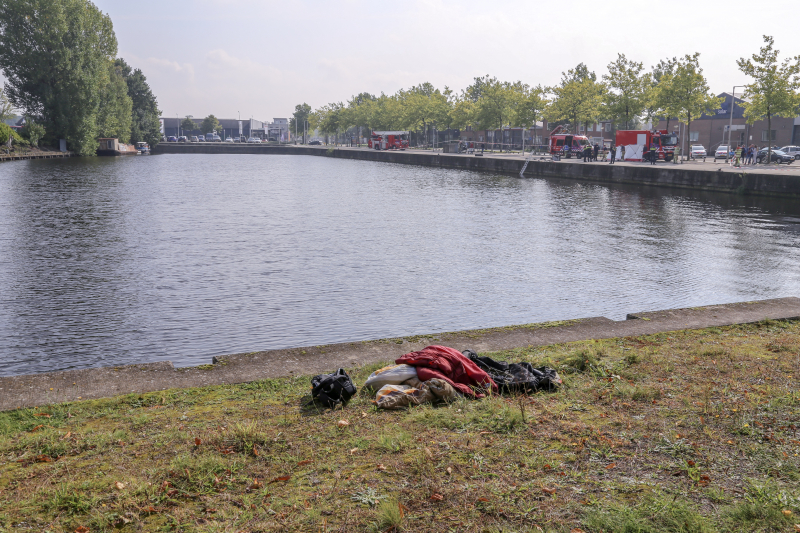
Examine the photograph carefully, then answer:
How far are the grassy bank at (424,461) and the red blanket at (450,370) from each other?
1.09 feet

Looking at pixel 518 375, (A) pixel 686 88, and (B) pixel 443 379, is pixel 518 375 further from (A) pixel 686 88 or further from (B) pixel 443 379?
(A) pixel 686 88

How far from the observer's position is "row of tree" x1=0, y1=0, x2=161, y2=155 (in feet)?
231

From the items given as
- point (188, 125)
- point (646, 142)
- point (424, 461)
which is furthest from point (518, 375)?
point (188, 125)

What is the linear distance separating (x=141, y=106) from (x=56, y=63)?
36258mm

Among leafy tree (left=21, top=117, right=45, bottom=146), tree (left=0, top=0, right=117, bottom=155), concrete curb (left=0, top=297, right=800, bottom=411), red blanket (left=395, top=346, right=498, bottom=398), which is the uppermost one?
tree (left=0, top=0, right=117, bottom=155)

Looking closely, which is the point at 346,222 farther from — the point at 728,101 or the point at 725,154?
the point at 728,101

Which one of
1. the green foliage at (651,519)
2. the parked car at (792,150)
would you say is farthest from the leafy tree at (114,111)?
the green foliage at (651,519)

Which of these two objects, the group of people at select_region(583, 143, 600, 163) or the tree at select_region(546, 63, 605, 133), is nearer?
the group of people at select_region(583, 143, 600, 163)

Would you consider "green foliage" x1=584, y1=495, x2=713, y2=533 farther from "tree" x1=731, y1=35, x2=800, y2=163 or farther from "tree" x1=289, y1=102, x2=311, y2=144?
"tree" x1=289, y1=102, x2=311, y2=144

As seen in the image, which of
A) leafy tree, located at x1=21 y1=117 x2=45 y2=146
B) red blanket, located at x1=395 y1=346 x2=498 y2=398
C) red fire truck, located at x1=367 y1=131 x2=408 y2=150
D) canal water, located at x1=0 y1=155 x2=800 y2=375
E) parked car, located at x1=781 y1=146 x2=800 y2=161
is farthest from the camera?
red fire truck, located at x1=367 y1=131 x2=408 y2=150

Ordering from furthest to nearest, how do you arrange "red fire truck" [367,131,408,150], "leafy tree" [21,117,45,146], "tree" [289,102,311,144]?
"tree" [289,102,311,144] → "red fire truck" [367,131,408,150] → "leafy tree" [21,117,45,146]

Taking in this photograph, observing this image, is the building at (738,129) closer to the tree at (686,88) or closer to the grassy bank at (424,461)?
the tree at (686,88)

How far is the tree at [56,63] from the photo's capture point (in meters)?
70.2

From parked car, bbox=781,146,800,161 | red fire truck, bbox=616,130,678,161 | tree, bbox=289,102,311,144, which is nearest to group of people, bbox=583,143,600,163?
red fire truck, bbox=616,130,678,161
